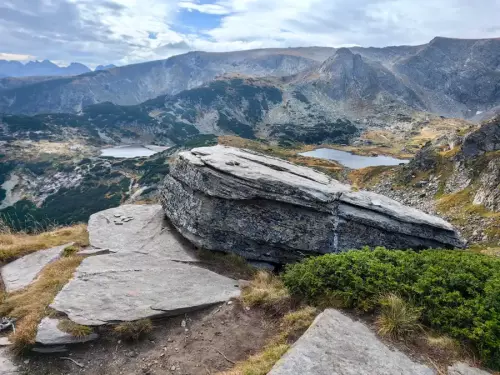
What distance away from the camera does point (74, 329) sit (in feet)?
37.3

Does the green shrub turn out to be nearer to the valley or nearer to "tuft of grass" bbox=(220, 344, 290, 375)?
the valley

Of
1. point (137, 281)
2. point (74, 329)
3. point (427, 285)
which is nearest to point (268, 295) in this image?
point (427, 285)

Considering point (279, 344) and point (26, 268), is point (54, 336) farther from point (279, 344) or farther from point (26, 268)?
point (26, 268)

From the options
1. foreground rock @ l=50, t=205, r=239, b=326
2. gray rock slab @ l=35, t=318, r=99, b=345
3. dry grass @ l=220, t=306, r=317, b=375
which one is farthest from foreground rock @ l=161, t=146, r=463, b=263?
gray rock slab @ l=35, t=318, r=99, b=345

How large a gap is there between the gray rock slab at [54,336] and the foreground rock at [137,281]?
53cm

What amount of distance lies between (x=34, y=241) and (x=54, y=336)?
34.8 ft

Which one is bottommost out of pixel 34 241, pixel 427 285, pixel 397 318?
pixel 34 241

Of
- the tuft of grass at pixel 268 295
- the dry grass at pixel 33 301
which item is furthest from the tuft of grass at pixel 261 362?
the dry grass at pixel 33 301

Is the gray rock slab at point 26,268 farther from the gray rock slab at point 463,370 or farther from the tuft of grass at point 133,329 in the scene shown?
the gray rock slab at point 463,370

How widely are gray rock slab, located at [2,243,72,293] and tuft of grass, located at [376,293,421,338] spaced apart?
14.2 metres

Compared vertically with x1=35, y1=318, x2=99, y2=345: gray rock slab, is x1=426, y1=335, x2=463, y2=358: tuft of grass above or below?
above

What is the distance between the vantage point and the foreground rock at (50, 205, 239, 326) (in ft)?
41.3

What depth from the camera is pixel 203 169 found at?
64.8 ft

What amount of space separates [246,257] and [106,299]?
7406 mm
